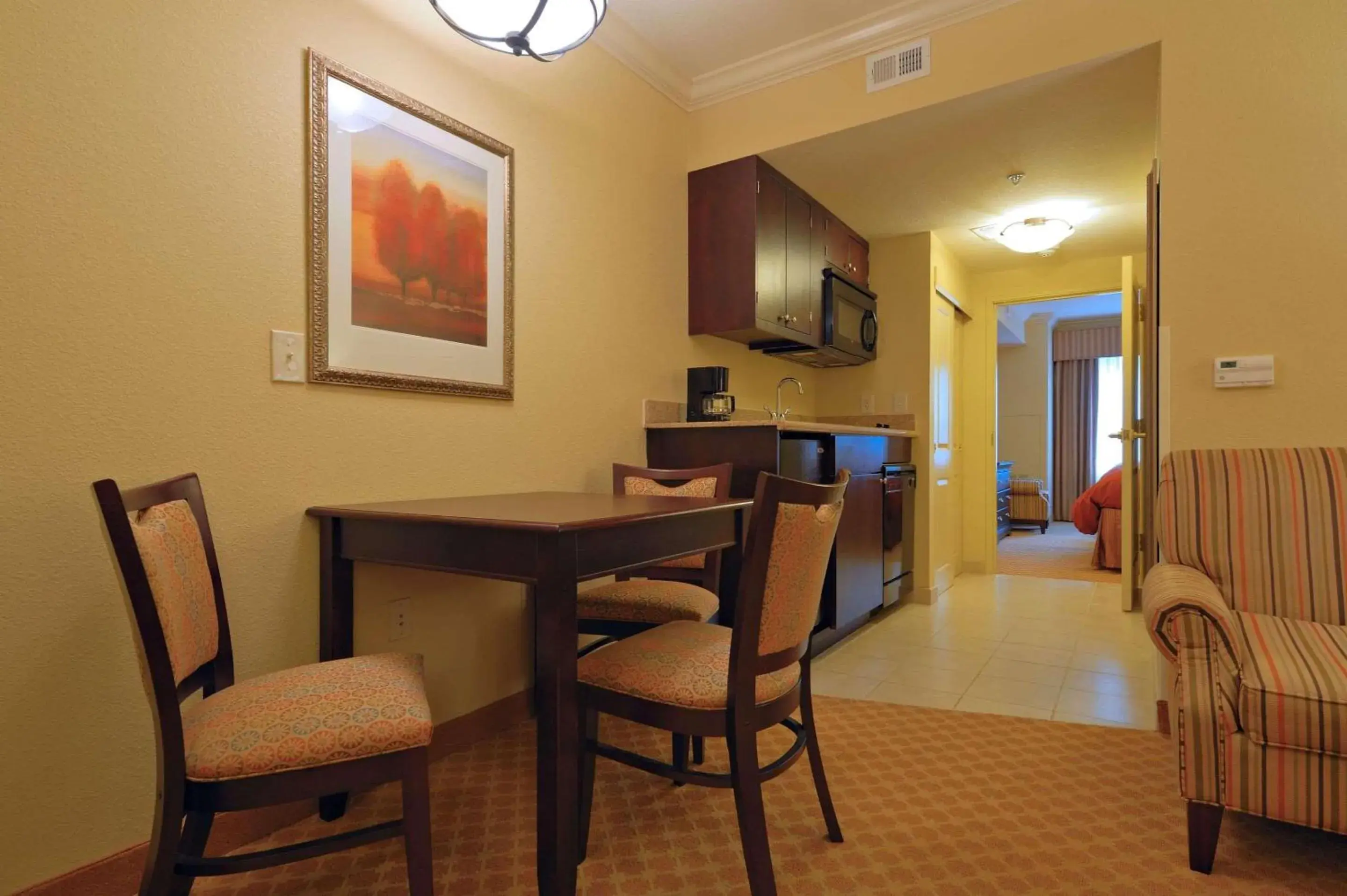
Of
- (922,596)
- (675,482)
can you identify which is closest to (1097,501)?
(922,596)

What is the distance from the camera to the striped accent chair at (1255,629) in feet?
4.81

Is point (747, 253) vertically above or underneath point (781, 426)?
above

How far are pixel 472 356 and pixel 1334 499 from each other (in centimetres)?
254

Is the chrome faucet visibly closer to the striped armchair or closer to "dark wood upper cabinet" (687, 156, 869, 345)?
"dark wood upper cabinet" (687, 156, 869, 345)

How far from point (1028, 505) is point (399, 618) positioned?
7.61 meters

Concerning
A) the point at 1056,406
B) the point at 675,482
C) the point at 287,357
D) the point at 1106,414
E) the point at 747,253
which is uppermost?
the point at 747,253

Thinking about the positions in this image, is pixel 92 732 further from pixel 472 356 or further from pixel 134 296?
pixel 472 356

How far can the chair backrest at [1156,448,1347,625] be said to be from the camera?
6.23 feet

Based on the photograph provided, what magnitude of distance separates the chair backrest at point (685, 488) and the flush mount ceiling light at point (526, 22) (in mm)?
1347

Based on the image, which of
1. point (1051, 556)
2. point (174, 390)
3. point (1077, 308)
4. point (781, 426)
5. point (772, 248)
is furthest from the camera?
point (1077, 308)

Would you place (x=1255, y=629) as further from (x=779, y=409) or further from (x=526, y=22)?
(x=779, y=409)

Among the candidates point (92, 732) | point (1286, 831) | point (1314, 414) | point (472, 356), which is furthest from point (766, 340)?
point (92, 732)

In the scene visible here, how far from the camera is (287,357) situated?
177 cm

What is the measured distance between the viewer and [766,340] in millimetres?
3668
